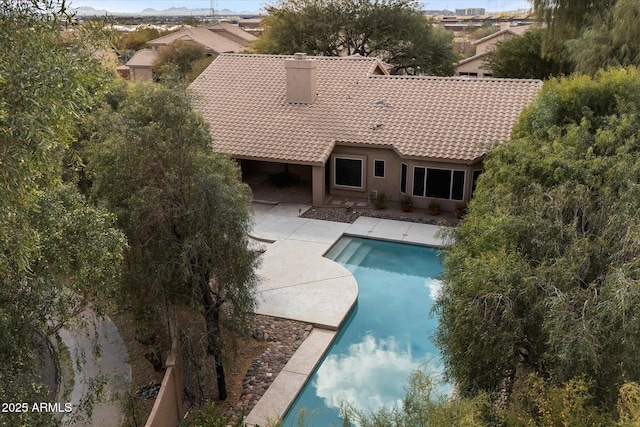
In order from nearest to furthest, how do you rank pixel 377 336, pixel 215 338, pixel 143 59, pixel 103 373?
1. pixel 215 338
2. pixel 103 373
3. pixel 377 336
4. pixel 143 59

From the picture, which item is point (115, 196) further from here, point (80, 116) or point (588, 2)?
point (588, 2)

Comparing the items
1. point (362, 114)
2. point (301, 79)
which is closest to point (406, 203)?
point (362, 114)

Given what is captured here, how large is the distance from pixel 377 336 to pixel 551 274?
6.88 metres

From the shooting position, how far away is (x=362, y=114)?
74.7 ft

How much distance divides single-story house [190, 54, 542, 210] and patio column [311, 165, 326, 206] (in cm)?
4

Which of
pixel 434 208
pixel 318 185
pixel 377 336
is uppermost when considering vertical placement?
pixel 318 185

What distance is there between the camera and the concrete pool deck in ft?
38.2

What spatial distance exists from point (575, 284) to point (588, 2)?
21.0 m

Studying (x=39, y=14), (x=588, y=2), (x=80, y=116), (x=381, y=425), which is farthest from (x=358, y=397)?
(x=588, y=2)

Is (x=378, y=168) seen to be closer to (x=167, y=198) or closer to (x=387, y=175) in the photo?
(x=387, y=175)

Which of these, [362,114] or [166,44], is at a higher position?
[166,44]

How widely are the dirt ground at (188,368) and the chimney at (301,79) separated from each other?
47.0ft

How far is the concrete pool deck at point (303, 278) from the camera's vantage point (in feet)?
38.2

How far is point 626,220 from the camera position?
828cm
